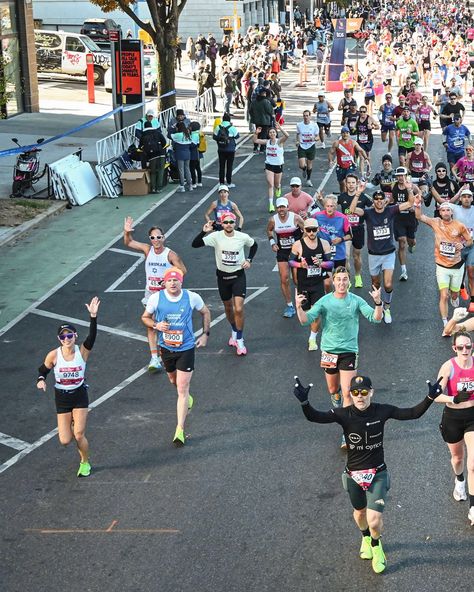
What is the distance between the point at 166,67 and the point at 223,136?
844 cm

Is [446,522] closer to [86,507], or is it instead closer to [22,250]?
[86,507]

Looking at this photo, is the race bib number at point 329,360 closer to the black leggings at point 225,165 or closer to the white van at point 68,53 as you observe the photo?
the black leggings at point 225,165

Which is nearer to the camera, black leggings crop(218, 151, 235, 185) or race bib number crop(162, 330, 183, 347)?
race bib number crop(162, 330, 183, 347)

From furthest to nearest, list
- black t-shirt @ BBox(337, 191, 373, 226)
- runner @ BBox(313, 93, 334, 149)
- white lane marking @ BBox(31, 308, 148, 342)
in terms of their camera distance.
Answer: runner @ BBox(313, 93, 334, 149)
black t-shirt @ BBox(337, 191, 373, 226)
white lane marking @ BBox(31, 308, 148, 342)

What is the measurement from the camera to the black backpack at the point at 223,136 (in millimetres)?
24328

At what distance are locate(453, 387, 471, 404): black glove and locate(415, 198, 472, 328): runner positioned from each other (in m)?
5.41

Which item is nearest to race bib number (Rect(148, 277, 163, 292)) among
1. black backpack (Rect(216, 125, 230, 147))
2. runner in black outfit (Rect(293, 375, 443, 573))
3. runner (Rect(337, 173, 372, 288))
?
runner (Rect(337, 173, 372, 288))

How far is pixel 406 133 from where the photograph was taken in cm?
2583

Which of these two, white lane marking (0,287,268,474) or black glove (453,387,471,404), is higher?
black glove (453,387,471,404)

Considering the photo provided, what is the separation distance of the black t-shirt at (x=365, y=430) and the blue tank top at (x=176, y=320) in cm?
291

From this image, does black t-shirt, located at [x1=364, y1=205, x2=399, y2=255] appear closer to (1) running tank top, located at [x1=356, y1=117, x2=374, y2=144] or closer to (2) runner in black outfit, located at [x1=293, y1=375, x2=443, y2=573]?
(2) runner in black outfit, located at [x1=293, y1=375, x2=443, y2=573]

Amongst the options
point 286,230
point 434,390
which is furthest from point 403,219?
point 434,390

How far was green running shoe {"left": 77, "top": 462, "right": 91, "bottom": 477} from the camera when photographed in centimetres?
1055

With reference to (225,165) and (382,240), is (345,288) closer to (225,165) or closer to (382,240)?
(382,240)
